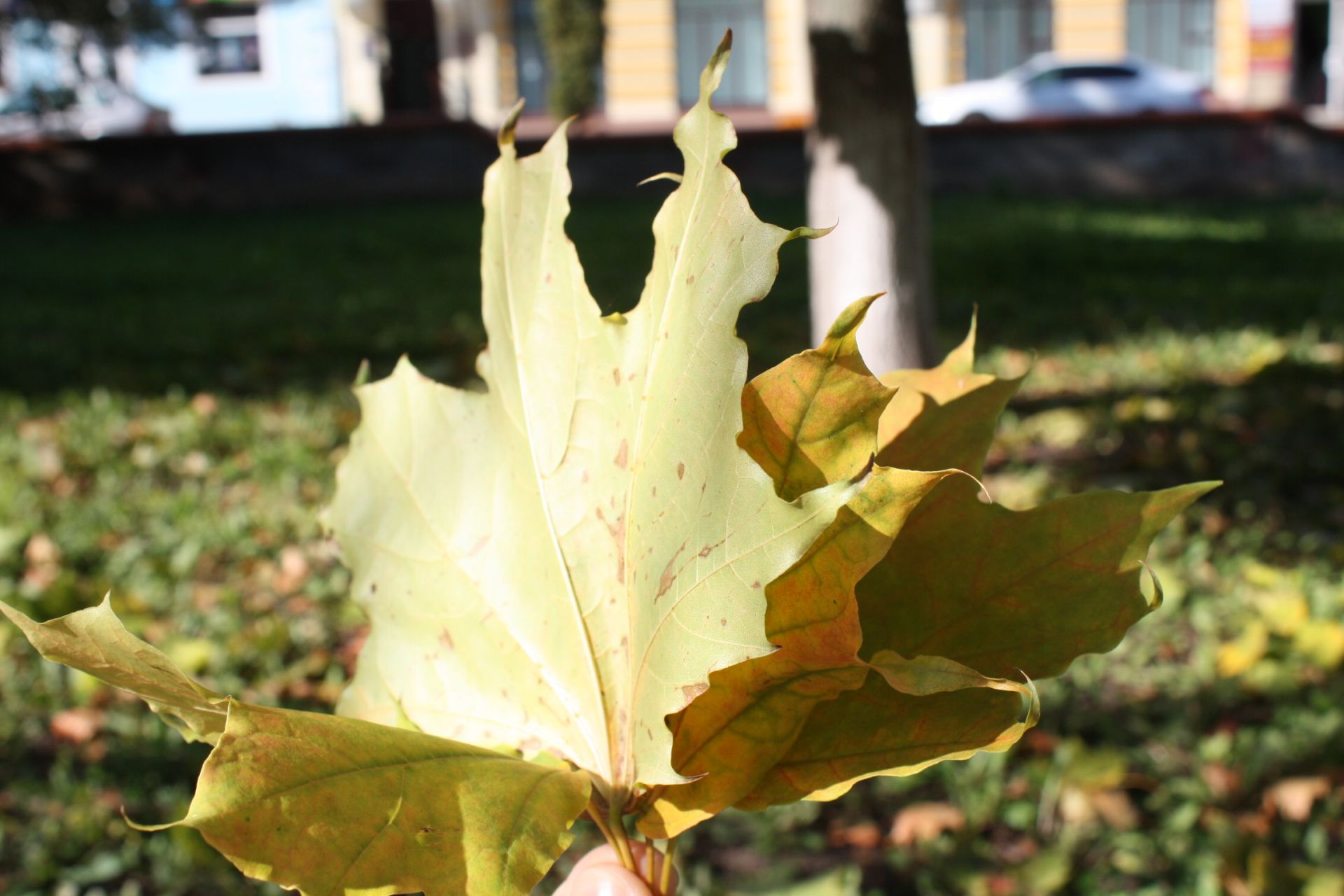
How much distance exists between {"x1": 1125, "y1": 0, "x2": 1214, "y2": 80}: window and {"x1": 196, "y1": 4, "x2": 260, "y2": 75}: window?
56.3 feet

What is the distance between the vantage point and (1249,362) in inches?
195

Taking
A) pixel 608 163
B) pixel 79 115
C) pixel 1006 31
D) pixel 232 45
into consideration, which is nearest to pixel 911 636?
pixel 608 163

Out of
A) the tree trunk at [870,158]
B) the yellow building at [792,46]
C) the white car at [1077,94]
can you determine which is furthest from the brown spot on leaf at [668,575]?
the white car at [1077,94]

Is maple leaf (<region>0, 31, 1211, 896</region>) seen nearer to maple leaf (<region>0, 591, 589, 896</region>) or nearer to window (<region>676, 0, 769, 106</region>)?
maple leaf (<region>0, 591, 589, 896</region>)

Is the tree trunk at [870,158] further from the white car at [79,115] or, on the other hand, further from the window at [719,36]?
the window at [719,36]

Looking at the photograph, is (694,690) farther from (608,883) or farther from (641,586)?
(608,883)

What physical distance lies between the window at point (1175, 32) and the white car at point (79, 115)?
16.0 m

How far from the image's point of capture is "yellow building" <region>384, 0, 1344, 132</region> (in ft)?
64.5

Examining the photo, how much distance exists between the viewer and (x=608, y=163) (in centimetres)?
1259

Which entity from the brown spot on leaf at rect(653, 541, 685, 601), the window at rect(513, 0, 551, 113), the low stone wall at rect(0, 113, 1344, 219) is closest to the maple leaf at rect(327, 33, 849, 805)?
the brown spot on leaf at rect(653, 541, 685, 601)

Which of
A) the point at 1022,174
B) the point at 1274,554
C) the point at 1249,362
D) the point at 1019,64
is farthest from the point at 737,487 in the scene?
the point at 1019,64

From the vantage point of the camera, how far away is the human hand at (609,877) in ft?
2.14

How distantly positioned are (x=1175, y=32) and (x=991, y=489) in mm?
20251

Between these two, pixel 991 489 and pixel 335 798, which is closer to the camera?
pixel 335 798
